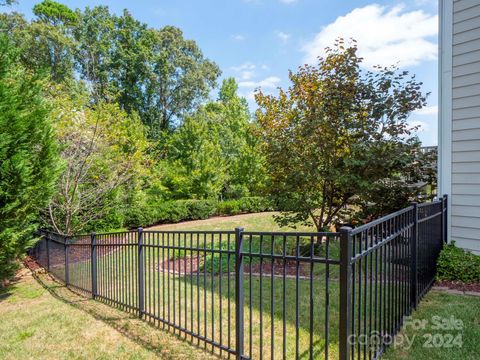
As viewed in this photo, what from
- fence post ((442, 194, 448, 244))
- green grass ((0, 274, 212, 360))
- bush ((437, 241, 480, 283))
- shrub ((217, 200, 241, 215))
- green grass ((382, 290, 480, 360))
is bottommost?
shrub ((217, 200, 241, 215))

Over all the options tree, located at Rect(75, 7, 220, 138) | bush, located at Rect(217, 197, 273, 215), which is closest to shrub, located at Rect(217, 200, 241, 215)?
bush, located at Rect(217, 197, 273, 215)

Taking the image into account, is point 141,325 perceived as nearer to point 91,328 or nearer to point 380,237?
point 91,328

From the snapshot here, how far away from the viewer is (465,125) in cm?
437

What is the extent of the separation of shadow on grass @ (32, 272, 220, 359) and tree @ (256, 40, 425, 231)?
12.8ft

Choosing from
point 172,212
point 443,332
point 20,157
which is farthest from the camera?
point 172,212

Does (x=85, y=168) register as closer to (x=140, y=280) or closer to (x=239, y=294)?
(x=140, y=280)

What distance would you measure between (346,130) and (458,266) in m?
3.07

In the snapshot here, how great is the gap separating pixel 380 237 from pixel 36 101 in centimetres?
580

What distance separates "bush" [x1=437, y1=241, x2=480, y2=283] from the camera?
407 cm

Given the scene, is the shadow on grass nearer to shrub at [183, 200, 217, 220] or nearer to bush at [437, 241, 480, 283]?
bush at [437, 241, 480, 283]

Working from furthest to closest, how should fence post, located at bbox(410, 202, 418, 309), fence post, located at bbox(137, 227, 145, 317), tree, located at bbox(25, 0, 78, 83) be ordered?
tree, located at bbox(25, 0, 78, 83) → fence post, located at bbox(137, 227, 145, 317) → fence post, located at bbox(410, 202, 418, 309)

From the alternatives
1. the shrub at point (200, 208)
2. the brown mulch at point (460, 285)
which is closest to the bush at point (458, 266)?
the brown mulch at point (460, 285)

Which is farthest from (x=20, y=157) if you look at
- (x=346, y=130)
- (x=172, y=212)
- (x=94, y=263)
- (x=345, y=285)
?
(x=172, y=212)

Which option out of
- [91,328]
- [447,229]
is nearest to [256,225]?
[447,229]
